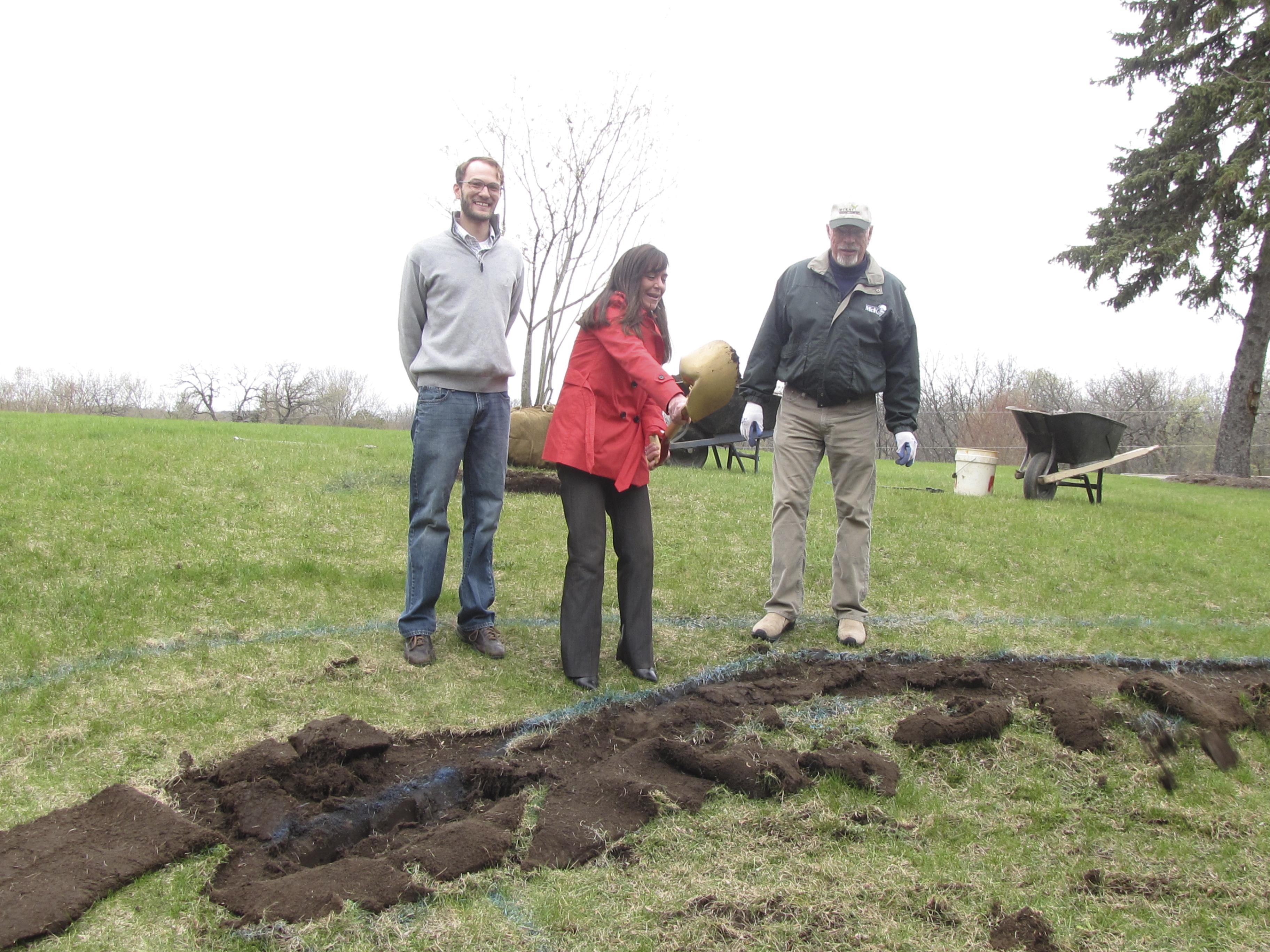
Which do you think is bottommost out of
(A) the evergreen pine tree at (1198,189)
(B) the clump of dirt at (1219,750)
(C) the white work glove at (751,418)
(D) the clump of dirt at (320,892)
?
(D) the clump of dirt at (320,892)

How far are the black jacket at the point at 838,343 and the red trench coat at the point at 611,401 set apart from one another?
82cm

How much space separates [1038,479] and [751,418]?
24.2 feet

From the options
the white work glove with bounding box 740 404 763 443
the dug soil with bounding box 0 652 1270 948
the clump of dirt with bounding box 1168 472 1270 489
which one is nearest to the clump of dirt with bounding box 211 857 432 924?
the dug soil with bounding box 0 652 1270 948

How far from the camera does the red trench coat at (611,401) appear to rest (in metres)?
3.83

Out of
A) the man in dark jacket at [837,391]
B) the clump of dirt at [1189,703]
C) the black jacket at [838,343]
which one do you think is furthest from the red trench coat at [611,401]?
the clump of dirt at [1189,703]

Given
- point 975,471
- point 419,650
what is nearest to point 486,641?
point 419,650

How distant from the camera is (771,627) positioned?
15.5 feet

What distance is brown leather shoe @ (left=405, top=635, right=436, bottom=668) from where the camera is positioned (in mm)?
3951

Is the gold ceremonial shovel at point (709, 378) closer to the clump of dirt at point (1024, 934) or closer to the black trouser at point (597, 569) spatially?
the black trouser at point (597, 569)

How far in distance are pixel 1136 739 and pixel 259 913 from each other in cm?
294

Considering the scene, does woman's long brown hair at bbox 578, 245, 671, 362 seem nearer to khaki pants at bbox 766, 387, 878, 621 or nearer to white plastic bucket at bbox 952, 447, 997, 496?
khaki pants at bbox 766, 387, 878, 621

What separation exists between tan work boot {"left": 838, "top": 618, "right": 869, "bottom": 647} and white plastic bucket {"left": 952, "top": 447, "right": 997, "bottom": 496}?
696 centimetres

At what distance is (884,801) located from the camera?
284cm

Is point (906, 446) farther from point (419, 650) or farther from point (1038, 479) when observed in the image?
point (1038, 479)
